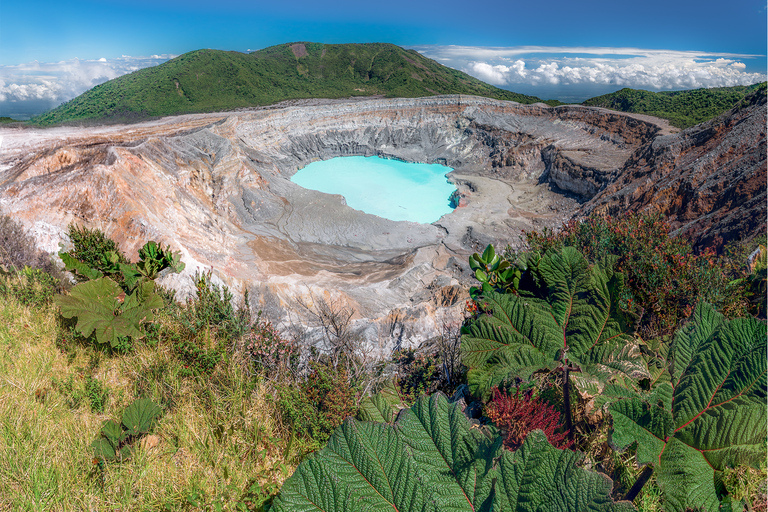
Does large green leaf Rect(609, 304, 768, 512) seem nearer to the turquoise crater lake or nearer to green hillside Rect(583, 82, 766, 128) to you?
the turquoise crater lake

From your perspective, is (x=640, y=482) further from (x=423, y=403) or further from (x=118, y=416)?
(x=118, y=416)

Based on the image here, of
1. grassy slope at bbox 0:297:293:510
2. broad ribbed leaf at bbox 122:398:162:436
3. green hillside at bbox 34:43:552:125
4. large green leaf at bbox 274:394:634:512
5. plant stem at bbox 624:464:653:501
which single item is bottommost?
grassy slope at bbox 0:297:293:510

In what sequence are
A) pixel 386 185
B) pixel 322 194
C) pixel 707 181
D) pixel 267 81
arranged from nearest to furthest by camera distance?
pixel 707 181, pixel 322 194, pixel 386 185, pixel 267 81

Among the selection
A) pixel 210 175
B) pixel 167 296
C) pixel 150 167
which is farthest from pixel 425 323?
pixel 210 175

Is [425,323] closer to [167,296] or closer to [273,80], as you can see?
[167,296]

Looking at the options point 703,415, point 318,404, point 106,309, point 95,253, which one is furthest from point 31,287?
point 703,415

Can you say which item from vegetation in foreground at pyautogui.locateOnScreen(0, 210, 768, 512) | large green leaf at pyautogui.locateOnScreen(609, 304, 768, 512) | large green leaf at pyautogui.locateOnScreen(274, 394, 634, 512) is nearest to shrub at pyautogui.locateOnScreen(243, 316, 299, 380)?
vegetation in foreground at pyautogui.locateOnScreen(0, 210, 768, 512)
